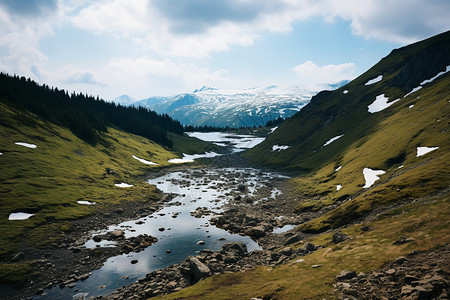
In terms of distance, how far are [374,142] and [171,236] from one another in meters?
84.4

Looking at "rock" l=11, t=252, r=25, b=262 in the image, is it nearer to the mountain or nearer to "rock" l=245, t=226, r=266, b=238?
"rock" l=245, t=226, r=266, b=238

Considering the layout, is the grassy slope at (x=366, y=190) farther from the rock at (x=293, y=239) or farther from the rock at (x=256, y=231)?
the rock at (x=256, y=231)

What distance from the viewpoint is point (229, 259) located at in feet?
122

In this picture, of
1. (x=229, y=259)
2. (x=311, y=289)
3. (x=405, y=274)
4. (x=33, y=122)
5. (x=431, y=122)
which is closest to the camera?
(x=405, y=274)

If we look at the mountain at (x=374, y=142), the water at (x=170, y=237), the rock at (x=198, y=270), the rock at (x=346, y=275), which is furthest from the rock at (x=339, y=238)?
the rock at (x=198, y=270)

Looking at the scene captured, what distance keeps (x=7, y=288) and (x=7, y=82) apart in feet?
468

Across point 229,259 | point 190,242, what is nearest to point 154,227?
point 190,242

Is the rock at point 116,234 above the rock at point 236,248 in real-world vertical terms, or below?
above

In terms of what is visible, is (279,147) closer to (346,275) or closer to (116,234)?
(116,234)

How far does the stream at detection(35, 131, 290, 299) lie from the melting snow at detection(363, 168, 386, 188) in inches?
1137

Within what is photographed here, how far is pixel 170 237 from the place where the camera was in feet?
160

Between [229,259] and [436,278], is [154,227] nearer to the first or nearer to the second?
[229,259]

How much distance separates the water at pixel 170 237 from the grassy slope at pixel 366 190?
11648 millimetres

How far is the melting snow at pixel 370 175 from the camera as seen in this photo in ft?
201
